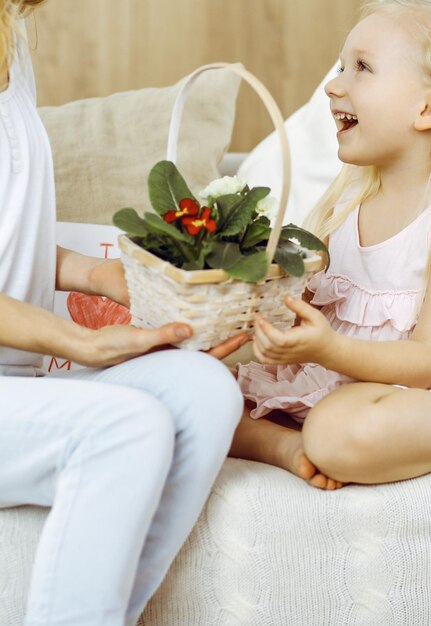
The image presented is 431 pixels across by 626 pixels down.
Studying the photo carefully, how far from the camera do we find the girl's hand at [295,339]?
114cm

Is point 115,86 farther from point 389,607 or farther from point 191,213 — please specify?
point 389,607

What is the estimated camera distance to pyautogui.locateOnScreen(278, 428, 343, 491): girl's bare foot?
1.25 meters

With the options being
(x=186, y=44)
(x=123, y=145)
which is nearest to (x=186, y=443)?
(x=123, y=145)

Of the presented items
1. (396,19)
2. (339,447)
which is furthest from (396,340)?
(396,19)

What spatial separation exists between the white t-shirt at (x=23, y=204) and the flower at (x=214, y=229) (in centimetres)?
20

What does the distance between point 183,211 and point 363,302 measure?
43 cm

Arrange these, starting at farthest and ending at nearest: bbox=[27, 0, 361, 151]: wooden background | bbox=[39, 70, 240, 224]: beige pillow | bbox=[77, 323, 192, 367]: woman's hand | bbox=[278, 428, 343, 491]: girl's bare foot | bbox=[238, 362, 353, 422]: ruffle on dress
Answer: bbox=[27, 0, 361, 151]: wooden background
bbox=[39, 70, 240, 224]: beige pillow
bbox=[238, 362, 353, 422]: ruffle on dress
bbox=[278, 428, 343, 491]: girl's bare foot
bbox=[77, 323, 192, 367]: woman's hand

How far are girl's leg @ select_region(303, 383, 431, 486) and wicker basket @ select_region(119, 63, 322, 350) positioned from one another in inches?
5.7

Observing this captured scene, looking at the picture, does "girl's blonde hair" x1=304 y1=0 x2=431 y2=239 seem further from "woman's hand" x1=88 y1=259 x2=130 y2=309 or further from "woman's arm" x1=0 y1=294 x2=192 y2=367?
"woman's arm" x1=0 y1=294 x2=192 y2=367

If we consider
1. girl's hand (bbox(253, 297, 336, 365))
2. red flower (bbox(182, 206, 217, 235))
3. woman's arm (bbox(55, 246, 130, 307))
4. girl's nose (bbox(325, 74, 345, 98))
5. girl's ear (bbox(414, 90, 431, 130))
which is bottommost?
woman's arm (bbox(55, 246, 130, 307))

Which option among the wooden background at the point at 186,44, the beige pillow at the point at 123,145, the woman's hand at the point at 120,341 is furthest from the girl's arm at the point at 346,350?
the wooden background at the point at 186,44

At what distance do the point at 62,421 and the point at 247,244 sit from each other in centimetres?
34

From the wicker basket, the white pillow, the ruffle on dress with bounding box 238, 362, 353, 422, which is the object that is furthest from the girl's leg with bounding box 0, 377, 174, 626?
the white pillow

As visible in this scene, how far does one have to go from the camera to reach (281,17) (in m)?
2.48
